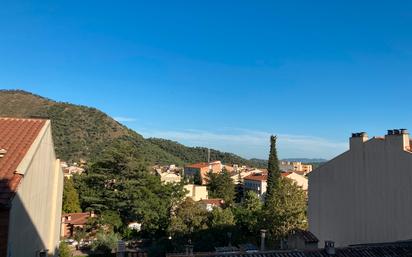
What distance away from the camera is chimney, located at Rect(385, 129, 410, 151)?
614 inches

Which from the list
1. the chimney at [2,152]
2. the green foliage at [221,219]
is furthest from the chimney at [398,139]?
the green foliage at [221,219]

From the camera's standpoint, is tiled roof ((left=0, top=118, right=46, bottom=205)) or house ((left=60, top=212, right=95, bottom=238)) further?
house ((left=60, top=212, right=95, bottom=238))

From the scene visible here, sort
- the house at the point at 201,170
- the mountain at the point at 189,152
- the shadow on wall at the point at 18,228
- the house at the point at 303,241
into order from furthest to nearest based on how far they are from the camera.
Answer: the mountain at the point at 189,152 < the house at the point at 201,170 < the house at the point at 303,241 < the shadow on wall at the point at 18,228

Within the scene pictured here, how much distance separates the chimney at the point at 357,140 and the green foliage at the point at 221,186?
49.2 meters

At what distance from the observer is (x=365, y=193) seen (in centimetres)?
1734

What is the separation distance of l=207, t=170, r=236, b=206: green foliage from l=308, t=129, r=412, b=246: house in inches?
1853

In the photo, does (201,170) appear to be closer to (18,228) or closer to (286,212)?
(286,212)

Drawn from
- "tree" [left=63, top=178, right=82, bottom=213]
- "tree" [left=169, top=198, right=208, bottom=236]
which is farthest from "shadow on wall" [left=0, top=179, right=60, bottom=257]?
"tree" [left=63, top=178, right=82, bottom=213]

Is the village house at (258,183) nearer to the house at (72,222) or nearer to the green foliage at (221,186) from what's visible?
the green foliage at (221,186)

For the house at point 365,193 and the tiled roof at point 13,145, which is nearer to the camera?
the tiled roof at point 13,145

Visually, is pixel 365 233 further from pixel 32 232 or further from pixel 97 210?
pixel 97 210

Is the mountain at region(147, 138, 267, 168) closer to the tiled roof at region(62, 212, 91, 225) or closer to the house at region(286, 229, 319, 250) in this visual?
the tiled roof at region(62, 212, 91, 225)

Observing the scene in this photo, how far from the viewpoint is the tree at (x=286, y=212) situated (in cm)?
2855

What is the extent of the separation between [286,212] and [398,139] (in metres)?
14.2
